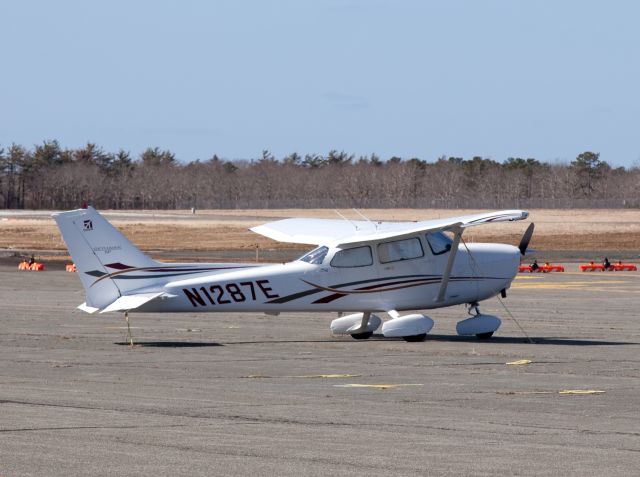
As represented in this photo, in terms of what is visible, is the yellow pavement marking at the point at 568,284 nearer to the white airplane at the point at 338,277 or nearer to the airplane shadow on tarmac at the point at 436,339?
the white airplane at the point at 338,277

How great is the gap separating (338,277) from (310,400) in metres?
8.16

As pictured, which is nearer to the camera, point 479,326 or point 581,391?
point 581,391

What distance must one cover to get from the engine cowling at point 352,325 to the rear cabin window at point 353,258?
1057mm

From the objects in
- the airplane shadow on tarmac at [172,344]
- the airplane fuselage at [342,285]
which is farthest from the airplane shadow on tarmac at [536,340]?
the airplane shadow on tarmac at [172,344]

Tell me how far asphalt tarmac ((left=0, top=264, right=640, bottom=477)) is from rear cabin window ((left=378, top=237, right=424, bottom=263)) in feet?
5.00

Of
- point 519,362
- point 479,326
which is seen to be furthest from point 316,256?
A: point 519,362

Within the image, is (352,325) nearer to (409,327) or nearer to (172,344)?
(409,327)

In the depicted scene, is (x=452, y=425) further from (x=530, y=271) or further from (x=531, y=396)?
(x=530, y=271)

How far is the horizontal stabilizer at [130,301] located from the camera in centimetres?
2142

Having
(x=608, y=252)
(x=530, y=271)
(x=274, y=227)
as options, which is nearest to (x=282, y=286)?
(x=274, y=227)

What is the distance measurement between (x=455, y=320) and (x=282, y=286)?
693cm

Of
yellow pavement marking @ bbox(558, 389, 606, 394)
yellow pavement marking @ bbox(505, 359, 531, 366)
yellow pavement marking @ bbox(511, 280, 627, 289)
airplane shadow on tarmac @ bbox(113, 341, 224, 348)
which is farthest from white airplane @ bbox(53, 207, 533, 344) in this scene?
yellow pavement marking @ bbox(511, 280, 627, 289)

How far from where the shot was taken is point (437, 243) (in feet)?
77.5

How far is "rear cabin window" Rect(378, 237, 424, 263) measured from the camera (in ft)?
76.4
